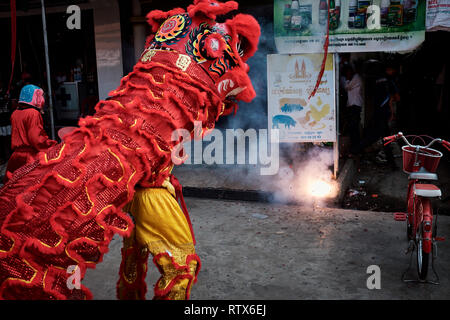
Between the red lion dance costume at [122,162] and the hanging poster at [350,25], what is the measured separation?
412 centimetres

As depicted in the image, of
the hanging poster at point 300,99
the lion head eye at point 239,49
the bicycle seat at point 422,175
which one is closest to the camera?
the lion head eye at point 239,49

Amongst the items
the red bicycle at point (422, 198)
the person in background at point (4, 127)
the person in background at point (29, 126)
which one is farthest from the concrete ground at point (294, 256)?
the person in background at point (4, 127)

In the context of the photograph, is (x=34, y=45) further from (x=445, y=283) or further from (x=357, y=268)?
(x=445, y=283)

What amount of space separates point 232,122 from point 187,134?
234 inches

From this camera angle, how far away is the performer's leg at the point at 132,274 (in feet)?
11.1

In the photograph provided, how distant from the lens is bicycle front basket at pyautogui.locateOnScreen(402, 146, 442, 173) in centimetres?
453

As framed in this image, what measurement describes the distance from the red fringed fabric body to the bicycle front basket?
278 centimetres

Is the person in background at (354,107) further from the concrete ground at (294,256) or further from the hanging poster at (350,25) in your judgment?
the concrete ground at (294,256)

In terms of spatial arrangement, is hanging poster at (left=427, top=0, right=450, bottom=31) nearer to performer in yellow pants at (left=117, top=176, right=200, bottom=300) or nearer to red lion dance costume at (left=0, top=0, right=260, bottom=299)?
red lion dance costume at (left=0, top=0, right=260, bottom=299)

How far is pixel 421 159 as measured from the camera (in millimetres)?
4613

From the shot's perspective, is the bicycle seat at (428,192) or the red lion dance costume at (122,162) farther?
the bicycle seat at (428,192)

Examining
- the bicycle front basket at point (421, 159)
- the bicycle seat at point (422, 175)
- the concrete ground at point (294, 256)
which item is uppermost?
the bicycle front basket at point (421, 159)

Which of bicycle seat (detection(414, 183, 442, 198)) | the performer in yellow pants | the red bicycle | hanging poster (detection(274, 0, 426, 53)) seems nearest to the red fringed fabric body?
the performer in yellow pants

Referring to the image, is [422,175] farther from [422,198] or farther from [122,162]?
[122,162]
